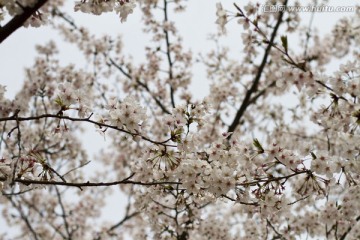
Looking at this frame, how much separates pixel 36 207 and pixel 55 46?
15.2ft

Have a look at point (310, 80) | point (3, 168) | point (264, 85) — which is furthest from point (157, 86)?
point (3, 168)

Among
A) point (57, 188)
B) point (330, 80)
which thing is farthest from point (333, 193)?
point (57, 188)

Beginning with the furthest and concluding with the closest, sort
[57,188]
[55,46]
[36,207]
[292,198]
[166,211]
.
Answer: [36,207], [55,46], [57,188], [292,198], [166,211]

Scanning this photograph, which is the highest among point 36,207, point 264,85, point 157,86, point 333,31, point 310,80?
point 333,31

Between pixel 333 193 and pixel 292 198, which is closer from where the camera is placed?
pixel 292 198

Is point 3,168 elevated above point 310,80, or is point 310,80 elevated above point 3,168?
point 310,80

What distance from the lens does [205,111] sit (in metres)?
3.49

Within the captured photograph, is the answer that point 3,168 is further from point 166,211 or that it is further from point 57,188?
point 57,188

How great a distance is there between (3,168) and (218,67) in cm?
665

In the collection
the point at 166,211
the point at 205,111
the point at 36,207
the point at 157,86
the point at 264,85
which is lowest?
the point at 205,111

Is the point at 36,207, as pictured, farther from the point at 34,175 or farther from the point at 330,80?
the point at 330,80

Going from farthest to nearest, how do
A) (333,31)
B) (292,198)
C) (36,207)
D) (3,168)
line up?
(36,207) → (333,31) → (292,198) → (3,168)

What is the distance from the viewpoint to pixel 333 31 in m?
8.69

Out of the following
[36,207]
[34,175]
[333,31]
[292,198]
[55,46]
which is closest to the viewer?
[34,175]
